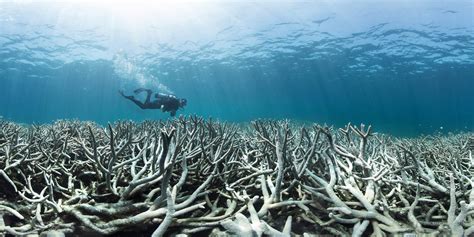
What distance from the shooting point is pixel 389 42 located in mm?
30828

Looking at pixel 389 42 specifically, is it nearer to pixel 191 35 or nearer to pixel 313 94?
pixel 191 35

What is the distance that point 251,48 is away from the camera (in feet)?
117

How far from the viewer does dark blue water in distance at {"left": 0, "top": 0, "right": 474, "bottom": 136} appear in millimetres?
25688

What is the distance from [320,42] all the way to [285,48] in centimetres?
442

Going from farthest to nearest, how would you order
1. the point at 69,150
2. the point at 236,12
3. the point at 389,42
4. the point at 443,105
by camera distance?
1. the point at 443,105
2. the point at 389,42
3. the point at 236,12
4. the point at 69,150

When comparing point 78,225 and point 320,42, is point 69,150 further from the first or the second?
point 320,42

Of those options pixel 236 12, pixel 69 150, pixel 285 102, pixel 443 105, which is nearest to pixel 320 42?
→ pixel 236 12

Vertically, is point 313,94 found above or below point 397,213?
below

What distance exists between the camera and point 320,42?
106 feet

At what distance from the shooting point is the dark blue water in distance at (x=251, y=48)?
25688mm

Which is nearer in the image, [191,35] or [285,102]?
[191,35]

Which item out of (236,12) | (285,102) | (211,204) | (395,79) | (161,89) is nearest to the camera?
(211,204)

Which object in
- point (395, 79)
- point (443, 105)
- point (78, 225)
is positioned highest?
point (78, 225)

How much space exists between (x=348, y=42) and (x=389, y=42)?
4.01m
